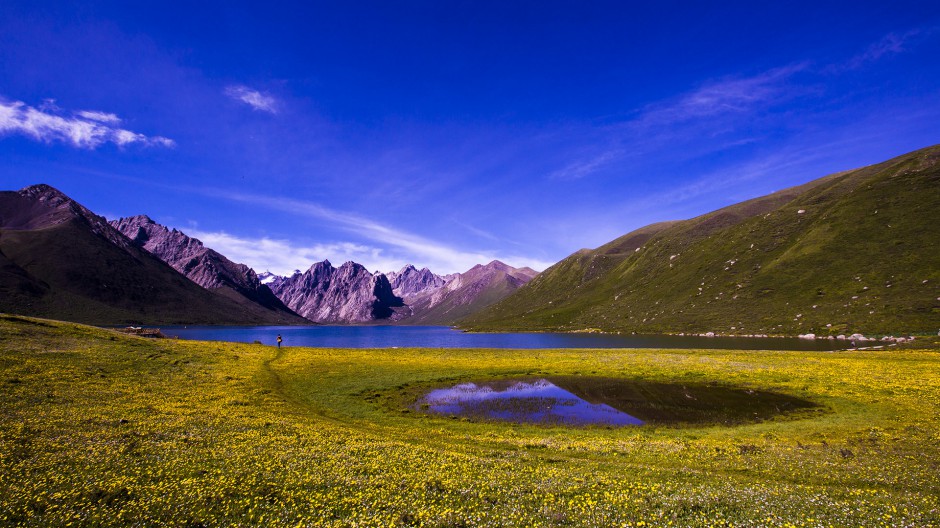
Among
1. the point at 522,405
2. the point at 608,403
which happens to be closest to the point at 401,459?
the point at 522,405

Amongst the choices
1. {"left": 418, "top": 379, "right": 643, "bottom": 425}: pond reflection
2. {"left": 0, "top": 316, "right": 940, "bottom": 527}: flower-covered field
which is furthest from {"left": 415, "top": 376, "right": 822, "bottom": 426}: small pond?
{"left": 0, "top": 316, "right": 940, "bottom": 527}: flower-covered field

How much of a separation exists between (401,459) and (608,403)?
95.0ft

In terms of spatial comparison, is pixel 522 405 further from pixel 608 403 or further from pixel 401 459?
pixel 401 459

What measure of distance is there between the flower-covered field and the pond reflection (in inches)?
117

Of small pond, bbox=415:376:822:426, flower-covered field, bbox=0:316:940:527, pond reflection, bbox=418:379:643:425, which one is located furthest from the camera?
pond reflection, bbox=418:379:643:425

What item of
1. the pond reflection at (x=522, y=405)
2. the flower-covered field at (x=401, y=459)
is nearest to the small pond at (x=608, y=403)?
the pond reflection at (x=522, y=405)

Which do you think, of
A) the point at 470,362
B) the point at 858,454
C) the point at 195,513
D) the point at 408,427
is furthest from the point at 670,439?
the point at 470,362

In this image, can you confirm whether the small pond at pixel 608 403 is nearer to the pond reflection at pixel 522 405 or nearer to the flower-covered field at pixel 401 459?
the pond reflection at pixel 522 405

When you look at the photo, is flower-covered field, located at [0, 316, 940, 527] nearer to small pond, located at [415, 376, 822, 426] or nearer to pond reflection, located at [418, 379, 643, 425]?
small pond, located at [415, 376, 822, 426]

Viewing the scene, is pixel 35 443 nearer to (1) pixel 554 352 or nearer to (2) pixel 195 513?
(2) pixel 195 513

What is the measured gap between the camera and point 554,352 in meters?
86.6

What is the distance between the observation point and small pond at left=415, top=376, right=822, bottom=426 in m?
36.7

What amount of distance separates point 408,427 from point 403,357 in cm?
4857

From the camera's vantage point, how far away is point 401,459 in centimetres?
2181
